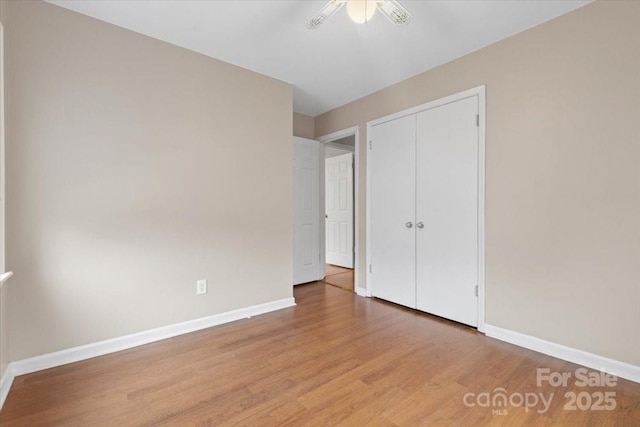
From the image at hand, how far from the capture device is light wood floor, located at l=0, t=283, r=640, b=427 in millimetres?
1488

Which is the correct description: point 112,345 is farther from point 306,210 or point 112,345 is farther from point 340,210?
point 340,210

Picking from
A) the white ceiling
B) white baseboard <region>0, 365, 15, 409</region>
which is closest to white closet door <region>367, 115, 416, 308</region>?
the white ceiling

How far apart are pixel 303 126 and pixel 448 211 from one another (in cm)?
244

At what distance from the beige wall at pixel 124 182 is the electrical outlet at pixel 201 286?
49 millimetres

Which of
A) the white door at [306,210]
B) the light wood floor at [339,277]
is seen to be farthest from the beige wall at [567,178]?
the white door at [306,210]

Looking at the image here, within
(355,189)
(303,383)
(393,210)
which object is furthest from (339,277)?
Answer: (303,383)

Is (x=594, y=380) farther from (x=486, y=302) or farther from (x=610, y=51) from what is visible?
(x=610, y=51)

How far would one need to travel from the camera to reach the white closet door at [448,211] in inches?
101

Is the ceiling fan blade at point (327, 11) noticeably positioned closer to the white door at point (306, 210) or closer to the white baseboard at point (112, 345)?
the white door at point (306, 210)

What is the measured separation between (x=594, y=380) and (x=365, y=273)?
6.92 ft

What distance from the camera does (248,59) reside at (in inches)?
106

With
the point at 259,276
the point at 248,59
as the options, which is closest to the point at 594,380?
the point at 259,276

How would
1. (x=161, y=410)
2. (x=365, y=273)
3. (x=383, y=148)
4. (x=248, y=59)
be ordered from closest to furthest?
(x=161, y=410), (x=248, y=59), (x=383, y=148), (x=365, y=273)

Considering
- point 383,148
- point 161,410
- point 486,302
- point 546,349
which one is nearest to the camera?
point 161,410
